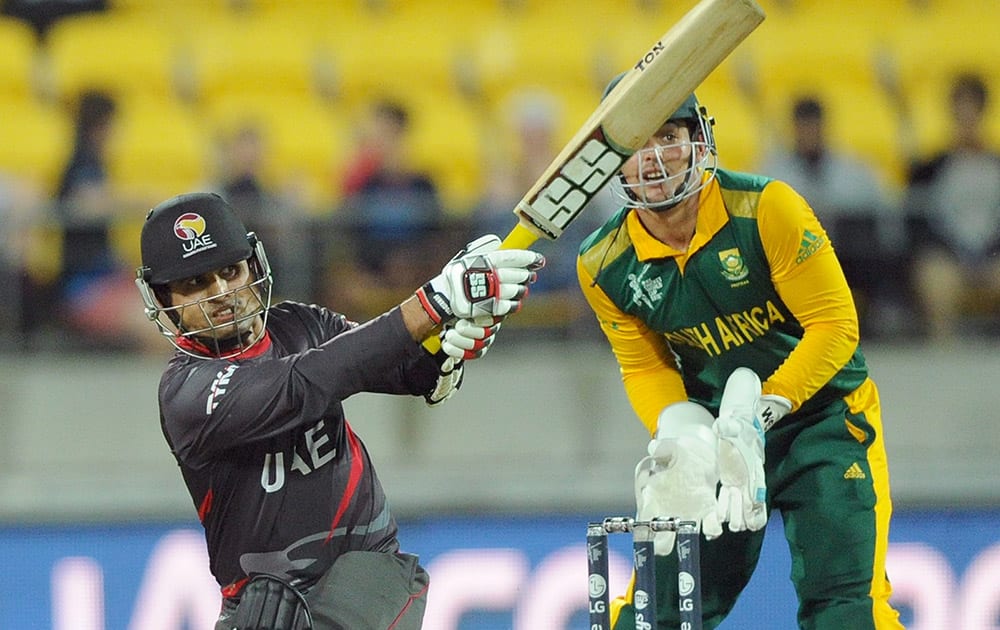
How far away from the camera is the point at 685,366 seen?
4207 mm

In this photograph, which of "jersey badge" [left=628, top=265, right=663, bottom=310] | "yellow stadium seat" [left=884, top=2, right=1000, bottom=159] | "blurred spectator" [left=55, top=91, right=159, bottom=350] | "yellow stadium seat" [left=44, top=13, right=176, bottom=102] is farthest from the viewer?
"yellow stadium seat" [left=44, top=13, right=176, bottom=102]

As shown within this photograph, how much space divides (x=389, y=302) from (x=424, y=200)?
0.66 metres

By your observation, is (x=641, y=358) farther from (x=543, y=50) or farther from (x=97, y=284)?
(x=543, y=50)

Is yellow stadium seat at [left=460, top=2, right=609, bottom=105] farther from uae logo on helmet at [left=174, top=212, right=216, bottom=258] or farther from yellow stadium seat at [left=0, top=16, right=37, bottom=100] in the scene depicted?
uae logo on helmet at [left=174, top=212, right=216, bottom=258]

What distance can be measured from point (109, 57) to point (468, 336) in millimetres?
5374

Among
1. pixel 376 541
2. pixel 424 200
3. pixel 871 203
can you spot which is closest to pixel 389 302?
pixel 424 200

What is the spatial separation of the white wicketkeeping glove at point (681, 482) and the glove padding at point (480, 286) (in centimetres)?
55

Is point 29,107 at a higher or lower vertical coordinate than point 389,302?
higher

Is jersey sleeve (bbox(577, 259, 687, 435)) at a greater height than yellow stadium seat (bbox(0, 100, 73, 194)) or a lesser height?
lesser

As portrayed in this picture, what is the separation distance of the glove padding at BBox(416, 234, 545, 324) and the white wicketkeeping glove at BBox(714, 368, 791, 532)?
1.85 feet

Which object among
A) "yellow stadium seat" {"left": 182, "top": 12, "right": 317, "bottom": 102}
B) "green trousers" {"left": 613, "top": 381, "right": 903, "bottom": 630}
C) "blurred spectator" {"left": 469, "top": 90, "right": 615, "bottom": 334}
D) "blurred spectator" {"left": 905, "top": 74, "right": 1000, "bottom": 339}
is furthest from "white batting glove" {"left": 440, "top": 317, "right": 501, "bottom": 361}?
"yellow stadium seat" {"left": 182, "top": 12, "right": 317, "bottom": 102}

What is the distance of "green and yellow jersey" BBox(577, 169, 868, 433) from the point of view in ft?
12.7

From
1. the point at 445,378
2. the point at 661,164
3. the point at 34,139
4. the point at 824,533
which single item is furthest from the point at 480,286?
the point at 34,139

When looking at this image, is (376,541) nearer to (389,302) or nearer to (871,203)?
(389,302)
